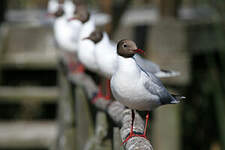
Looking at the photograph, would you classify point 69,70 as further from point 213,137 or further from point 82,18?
point 213,137

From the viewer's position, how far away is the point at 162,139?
4180 millimetres

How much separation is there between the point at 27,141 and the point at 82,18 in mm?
2645

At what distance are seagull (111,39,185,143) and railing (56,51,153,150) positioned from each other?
15 centimetres

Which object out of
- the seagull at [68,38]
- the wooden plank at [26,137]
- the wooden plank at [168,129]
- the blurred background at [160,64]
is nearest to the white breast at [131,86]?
the blurred background at [160,64]

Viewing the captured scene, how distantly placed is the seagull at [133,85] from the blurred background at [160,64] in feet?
2.40

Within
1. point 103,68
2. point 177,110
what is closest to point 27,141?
point 177,110

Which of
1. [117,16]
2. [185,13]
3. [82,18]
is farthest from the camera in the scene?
[185,13]

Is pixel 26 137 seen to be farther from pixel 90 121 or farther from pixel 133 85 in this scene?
pixel 133 85

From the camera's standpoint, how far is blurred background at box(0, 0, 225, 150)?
13.5 feet

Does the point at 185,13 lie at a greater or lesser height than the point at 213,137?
greater

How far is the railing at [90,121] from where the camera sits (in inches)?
81.7

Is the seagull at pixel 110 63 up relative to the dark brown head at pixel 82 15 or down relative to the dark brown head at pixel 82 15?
down

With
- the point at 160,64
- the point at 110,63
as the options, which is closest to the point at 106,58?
the point at 110,63

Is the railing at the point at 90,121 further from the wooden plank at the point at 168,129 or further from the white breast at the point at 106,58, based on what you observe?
the wooden plank at the point at 168,129
